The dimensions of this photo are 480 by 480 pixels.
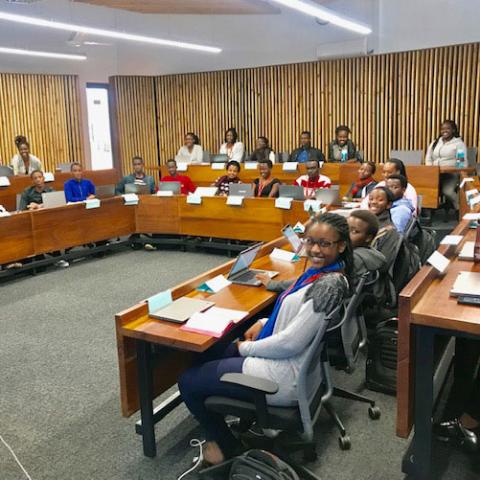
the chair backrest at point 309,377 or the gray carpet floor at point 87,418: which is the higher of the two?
the chair backrest at point 309,377

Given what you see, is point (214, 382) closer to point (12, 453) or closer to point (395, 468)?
point (395, 468)

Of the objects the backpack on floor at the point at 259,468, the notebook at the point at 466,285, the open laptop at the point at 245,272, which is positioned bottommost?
the backpack on floor at the point at 259,468

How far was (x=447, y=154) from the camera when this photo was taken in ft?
27.5

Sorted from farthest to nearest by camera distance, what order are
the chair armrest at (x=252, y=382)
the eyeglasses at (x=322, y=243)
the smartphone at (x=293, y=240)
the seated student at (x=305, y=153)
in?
the seated student at (x=305, y=153) < the smartphone at (x=293, y=240) < the eyeglasses at (x=322, y=243) < the chair armrest at (x=252, y=382)

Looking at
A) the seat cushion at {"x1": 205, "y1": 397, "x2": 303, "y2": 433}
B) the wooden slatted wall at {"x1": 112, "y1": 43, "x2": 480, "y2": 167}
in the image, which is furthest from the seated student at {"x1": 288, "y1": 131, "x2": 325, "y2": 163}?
the seat cushion at {"x1": 205, "y1": 397, "x2": 303, "y2": 433}

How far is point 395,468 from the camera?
267 centimetres

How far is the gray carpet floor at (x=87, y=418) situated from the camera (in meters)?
2.70

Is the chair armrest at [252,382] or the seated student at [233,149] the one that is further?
the seated student at [233,149]

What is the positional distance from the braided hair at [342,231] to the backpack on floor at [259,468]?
87cm

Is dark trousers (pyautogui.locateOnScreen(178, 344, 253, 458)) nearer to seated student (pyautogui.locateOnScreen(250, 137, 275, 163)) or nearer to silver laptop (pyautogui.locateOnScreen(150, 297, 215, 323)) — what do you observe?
silver laptop (pyautogui.locateOnScreen(150, 297, 215, 323))

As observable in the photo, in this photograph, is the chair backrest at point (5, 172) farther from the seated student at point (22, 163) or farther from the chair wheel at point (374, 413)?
the chair wheel at point (374, 413)

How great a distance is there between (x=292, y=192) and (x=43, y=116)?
7.61m

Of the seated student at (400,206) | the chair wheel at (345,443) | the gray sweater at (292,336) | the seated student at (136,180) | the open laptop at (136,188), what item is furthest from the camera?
the seated student at (136,180)

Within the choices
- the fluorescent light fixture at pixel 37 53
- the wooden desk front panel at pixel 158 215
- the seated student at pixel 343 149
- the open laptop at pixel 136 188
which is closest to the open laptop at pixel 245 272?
the wooden desk front panel at pixel 158 215
